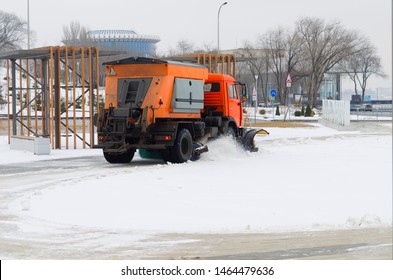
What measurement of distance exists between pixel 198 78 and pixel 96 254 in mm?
13438

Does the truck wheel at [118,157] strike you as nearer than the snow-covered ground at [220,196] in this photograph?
No

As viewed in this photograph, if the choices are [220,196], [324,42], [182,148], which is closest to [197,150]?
[182,148]

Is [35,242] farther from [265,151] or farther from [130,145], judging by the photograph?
[265,151]

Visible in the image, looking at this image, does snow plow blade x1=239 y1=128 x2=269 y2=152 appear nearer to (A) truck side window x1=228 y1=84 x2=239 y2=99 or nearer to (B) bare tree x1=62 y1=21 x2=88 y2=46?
(A) truck side window x1=228 y1=84 x2=239 y2=99

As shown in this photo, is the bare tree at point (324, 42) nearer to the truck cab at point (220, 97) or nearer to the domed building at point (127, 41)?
the domed building at point (127, 41)

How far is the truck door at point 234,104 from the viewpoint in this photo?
23.5 meters

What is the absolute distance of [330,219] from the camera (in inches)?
435

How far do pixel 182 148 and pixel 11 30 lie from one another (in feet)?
25.7

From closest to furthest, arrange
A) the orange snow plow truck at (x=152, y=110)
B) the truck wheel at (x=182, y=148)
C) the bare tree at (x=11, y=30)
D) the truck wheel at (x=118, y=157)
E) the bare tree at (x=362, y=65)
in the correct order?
the bare tree at (x=362, y=65)
the bare tree at (x=11, y=30)
the orange snow plow truck at (x=152, y=110)
the truck wheel at (x=182, y=148)
the truck wheel at (x=118, y=157)

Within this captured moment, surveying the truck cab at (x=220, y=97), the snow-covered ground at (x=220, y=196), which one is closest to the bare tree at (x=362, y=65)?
the snow-covered ground at (x=220, y=196)

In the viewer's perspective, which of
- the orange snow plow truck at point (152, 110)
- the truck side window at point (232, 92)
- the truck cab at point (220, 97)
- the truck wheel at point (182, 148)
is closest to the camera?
the orange snow plow truck at point (152, 110)

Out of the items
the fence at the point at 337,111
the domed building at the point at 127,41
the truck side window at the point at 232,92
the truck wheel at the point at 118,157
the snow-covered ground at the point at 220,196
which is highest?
the domed building at the point at 127,41

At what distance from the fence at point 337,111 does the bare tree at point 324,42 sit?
79.3 ft
